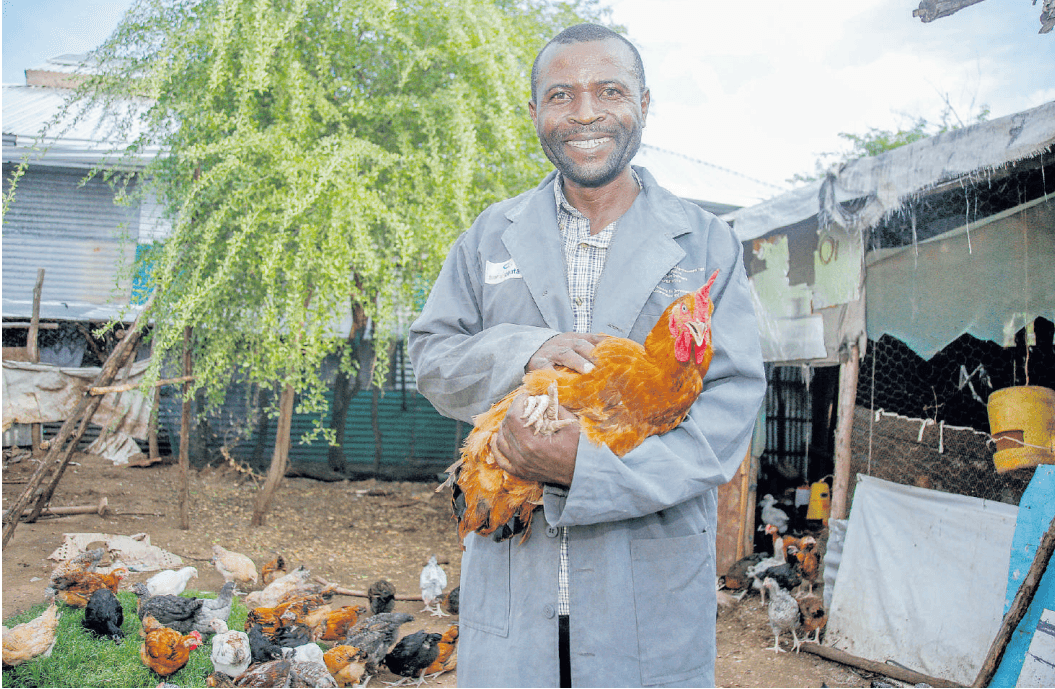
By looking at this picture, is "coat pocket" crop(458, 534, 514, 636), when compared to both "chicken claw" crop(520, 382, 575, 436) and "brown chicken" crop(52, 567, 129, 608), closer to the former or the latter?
"chicken claw" crop(520, 382, 575, 436)

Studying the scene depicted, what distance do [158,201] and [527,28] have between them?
4.46 meters

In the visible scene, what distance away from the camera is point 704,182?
13.5 meters

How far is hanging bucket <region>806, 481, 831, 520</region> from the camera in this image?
811cm

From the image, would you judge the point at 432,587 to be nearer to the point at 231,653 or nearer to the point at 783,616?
the point at 231,653

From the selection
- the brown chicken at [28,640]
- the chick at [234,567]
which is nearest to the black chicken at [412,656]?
the chick at [234,567]

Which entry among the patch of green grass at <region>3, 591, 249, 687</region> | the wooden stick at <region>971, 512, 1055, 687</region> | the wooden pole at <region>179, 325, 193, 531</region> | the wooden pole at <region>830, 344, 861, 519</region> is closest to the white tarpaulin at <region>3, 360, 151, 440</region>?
the wooden pole at <region>179, 325, 193, 531</region>

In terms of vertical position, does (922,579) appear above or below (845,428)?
below

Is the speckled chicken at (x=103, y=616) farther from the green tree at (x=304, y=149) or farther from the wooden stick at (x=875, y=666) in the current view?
the wooden stick at (x=875, y=666)

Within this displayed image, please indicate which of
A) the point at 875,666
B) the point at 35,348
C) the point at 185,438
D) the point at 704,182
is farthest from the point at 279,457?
the point at 704,182

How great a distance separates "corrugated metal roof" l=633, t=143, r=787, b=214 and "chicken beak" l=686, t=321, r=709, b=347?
1024 centimetres

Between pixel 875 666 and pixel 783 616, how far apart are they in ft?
2.35

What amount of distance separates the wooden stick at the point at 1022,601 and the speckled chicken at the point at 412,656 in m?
3.42

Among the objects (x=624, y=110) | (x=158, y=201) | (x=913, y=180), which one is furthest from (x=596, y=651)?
(x=158, y=201)

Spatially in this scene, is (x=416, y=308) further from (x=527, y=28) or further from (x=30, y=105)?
(x=30, y=105)
